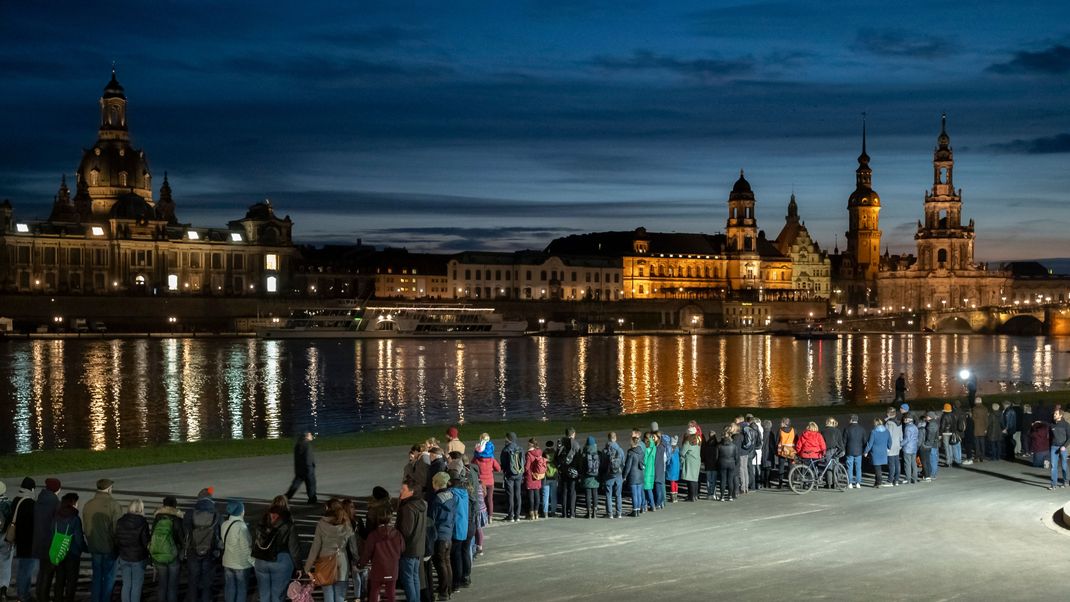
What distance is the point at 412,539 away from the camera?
36.3 ft

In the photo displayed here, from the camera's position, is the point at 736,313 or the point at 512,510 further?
the point at 736,313

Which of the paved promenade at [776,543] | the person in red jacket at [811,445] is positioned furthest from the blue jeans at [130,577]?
the person in red jacket at [811,445]

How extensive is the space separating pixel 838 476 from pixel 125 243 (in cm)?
11822

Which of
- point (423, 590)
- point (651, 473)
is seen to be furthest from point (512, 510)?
point (423, 590)

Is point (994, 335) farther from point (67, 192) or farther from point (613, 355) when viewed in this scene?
point (67, 192)

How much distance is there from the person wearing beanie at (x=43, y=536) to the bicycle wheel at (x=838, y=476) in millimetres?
11856

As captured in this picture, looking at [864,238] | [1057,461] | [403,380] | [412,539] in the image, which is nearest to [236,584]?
Result: [412,539]

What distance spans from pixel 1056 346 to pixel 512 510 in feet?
357

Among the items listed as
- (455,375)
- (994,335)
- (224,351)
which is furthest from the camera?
(994,335)

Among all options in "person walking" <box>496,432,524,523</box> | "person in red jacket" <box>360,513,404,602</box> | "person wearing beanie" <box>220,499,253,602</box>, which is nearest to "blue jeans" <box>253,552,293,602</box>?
"person wearing beanie" <box>220,499,253,602</box>

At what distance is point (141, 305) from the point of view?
388 feet

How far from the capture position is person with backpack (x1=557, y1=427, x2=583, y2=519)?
15.8 meters

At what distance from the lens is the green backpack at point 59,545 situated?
11.3 metres

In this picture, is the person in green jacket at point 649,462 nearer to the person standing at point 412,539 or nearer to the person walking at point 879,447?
the person walking at point 879,447
